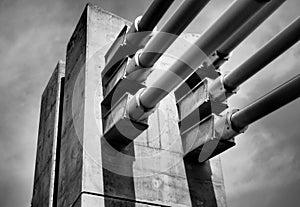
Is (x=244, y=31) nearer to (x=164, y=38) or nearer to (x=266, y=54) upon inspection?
(x=266, y=54)

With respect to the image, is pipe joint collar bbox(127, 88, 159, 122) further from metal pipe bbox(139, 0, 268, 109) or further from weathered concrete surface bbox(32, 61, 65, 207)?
weathered concrete surface bbox(32, 61, 65, 207)

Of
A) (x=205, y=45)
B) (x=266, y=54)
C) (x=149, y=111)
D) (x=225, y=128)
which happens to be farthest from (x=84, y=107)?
(x=266, y=54)

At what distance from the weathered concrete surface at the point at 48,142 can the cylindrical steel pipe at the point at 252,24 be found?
4.71 m

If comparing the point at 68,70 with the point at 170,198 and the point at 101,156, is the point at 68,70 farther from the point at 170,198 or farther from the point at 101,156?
the point at 170,198

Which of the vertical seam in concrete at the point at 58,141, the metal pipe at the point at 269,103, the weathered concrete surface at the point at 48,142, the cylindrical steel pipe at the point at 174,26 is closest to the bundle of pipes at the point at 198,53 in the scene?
the cylindrical steel pipe at the point at 174,26

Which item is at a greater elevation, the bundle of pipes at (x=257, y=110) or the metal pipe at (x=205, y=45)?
the metal pipe at (x=205, y=45)

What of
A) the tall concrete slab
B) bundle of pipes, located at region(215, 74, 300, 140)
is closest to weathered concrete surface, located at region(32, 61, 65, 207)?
the tall concrete slab

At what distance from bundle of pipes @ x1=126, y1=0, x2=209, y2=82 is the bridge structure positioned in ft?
0.06

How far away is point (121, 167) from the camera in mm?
9320

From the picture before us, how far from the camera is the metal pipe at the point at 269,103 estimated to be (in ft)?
24.5

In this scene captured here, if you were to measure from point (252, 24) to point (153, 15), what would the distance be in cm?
171

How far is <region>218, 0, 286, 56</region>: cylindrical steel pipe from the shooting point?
24.4ft

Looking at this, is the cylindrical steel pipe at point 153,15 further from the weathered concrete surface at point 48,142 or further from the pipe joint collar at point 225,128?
the weathered concrete surface at point 48,142

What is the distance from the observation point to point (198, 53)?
778cm
